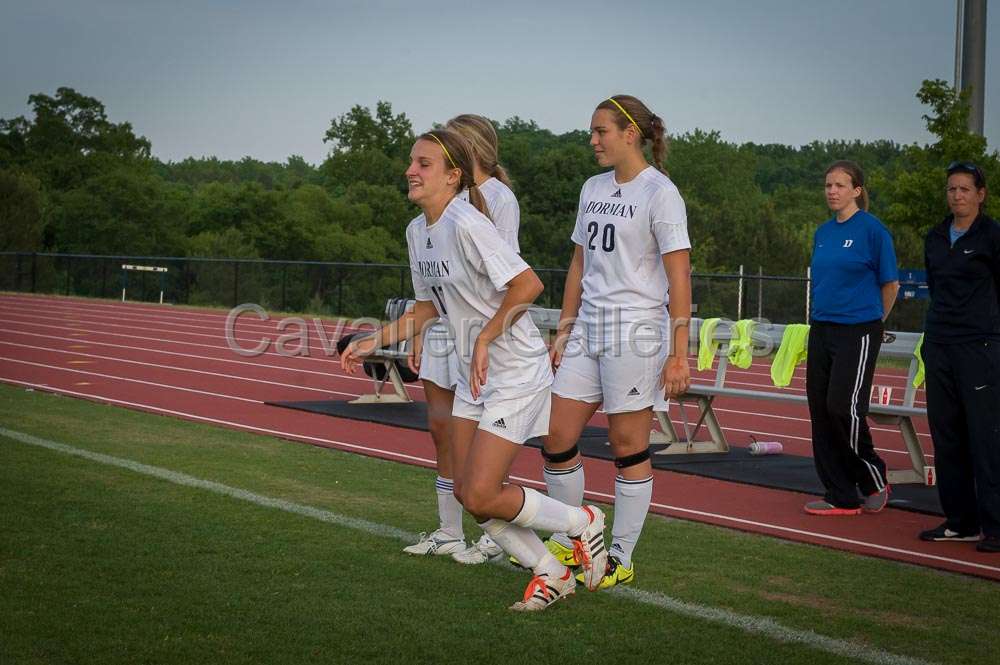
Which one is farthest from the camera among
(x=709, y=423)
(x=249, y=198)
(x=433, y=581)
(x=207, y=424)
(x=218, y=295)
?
(x=249, y=198)

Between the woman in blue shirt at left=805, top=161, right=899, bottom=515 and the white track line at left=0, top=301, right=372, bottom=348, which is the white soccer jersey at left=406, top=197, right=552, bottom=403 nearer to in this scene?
the woman in blue shirt at left=805, top=161, right=899, bottom=515

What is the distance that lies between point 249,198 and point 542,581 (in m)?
56.1

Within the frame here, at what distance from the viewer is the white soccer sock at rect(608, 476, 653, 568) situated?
5863 millimetres

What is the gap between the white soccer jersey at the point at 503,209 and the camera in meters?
6.42

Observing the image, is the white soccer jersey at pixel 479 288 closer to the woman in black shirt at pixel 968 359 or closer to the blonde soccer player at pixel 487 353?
the blonde soccer player at pixel 487 353

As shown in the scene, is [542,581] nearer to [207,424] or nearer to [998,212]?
[207,424]

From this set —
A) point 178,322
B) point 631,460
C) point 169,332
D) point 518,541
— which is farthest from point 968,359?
point 178,322

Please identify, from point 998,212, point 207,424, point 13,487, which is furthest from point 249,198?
point 13,487

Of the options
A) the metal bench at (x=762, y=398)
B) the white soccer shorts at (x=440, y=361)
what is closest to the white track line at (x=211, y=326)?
the metal bench at (x=762, y=398)

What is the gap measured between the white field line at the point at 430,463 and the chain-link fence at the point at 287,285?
15.0 meters

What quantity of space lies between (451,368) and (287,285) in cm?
3150

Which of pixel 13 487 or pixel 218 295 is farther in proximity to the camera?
pixel 218 295

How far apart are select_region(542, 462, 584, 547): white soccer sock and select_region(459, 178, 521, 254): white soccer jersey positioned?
1.16 m

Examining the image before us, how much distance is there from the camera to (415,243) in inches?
217
